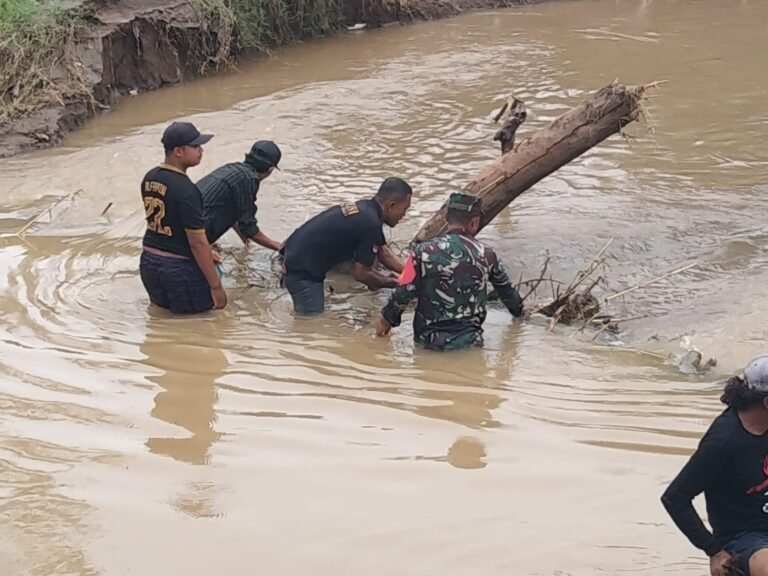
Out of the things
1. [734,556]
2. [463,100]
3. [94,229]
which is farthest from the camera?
[463,100]

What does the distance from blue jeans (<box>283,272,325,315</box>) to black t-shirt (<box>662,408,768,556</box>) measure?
3894 millimetres

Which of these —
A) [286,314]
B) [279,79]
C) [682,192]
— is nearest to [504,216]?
[682,192]

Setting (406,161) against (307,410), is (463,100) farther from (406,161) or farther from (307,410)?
(307,410)

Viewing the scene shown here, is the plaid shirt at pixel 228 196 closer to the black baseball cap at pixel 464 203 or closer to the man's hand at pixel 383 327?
the man's hand at pixel 383 327

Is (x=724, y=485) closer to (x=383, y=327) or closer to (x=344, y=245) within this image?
(x=383, y=327)

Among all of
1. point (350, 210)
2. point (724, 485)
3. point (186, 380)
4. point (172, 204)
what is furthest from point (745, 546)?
point (172, 204)

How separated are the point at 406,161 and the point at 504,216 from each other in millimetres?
1934

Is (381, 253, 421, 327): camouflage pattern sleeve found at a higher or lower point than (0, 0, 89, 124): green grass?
lower

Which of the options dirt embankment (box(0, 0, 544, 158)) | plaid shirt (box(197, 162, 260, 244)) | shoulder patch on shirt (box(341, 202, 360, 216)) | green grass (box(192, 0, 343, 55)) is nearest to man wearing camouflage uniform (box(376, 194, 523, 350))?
shoulder patch on shirt (box(341, 202, 360, 216))

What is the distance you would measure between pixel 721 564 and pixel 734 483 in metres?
0.26

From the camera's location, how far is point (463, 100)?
13.1 meters

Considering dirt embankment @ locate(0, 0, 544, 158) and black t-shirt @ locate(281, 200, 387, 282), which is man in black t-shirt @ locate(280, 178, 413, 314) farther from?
dirt embankment @ locate(0, 0, 544, 158)

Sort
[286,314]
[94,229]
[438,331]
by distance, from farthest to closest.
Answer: [94,229]
[286,314]
[438,331]

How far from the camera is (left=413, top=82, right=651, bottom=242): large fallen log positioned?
270 inches
